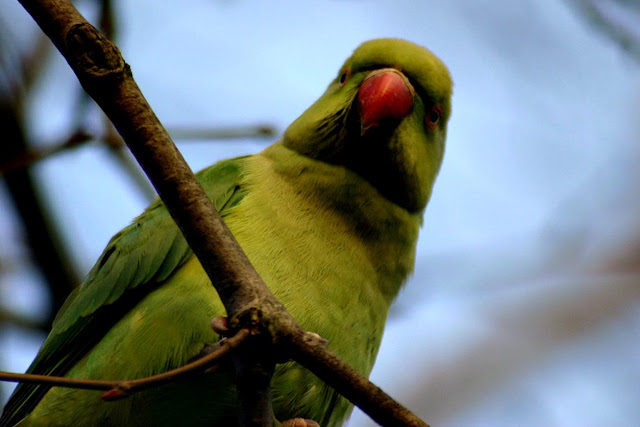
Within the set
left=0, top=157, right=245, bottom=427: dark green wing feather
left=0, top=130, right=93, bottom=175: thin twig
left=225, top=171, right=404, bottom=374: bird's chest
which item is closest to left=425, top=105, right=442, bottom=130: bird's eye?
left=225, top=171, right=404, bottom=374: bird's chest

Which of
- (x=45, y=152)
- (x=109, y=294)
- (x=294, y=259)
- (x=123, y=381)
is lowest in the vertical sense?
(x=123, y=381)

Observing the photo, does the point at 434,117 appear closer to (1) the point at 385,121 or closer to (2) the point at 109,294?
(1) the point at 385,121

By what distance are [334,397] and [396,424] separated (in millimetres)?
1471

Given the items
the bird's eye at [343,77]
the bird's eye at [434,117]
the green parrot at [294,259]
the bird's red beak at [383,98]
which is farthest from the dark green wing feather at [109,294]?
the bird's eye at [434,117]

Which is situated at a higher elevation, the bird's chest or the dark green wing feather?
the bird's chest

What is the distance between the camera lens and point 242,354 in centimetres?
205

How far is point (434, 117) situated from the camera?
3959 mm

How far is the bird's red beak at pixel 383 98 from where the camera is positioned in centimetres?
355

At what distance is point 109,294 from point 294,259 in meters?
0.80

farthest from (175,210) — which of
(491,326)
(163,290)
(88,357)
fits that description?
(491,326)

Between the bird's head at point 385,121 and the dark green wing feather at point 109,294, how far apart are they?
555 millimetres

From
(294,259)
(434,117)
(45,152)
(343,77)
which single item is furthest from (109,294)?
(434,117)

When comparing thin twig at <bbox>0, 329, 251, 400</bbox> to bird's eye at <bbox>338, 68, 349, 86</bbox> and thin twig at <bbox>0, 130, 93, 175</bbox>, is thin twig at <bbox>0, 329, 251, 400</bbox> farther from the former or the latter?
thin twig at <bbox>0, 130, 93, 175</bbox>

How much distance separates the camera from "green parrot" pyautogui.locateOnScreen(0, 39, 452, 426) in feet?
10.1
